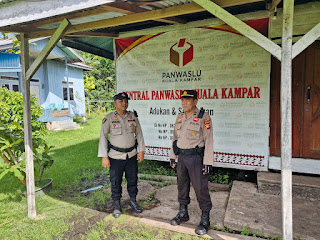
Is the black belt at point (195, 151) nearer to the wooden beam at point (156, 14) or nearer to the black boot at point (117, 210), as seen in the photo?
the black boot at point (117, 210)

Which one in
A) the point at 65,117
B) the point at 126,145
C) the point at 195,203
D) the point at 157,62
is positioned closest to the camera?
the point at 126,145

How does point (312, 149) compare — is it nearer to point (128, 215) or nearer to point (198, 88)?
point (198, 88)

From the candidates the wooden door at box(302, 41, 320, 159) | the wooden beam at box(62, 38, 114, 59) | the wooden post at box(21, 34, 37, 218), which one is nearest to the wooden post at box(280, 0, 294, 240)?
the wooden door at box(302, 41, 320, 159)

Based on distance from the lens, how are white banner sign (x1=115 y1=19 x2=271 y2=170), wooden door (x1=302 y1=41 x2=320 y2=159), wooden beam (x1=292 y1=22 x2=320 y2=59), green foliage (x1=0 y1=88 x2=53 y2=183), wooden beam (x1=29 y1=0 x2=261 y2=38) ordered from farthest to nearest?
white banner sign (x1=115 y1=19 x2=271 y2=170) < wooden door (x1=302 y1=41 x2=320 y2=159) < green foliage (x1=0 y1=88 x2=53 y2=183) < wooden beam (x1=29 y1=0 x2=261 y2=38) < wooden beam (x1=292 y1=22 x2=320 y2=59)

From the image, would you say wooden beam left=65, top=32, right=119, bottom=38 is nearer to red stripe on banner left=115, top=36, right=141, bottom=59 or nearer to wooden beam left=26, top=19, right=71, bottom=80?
red stripe on banner left=115, top=36, right=141, bottom=59

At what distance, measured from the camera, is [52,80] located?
14.7 metres

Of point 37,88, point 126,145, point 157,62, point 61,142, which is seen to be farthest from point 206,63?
point 37,88

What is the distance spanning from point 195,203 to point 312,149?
2228 mm

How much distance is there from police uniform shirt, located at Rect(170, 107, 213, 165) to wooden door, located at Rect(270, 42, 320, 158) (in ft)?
6.76

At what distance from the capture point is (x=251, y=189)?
4113 mm

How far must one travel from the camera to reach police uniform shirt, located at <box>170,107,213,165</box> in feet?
9.75

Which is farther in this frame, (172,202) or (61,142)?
(61,142)

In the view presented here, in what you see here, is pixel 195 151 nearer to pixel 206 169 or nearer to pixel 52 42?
pixel 206 169

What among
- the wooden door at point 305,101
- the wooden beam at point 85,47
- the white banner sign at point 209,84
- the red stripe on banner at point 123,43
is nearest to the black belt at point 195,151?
the white banner sign at point 209,84
